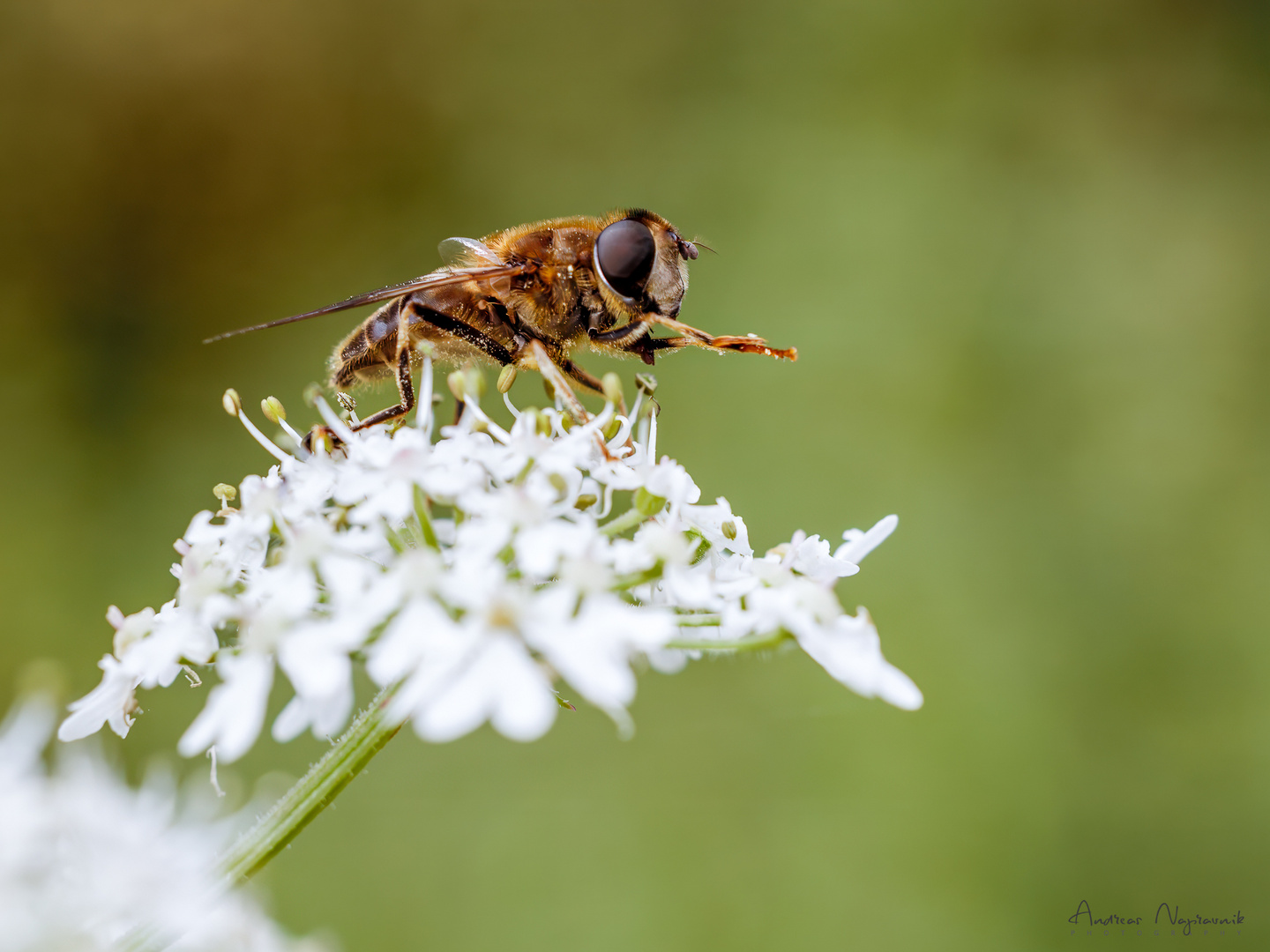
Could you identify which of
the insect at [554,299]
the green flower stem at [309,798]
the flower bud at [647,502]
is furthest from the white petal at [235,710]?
the insect at [554,299]

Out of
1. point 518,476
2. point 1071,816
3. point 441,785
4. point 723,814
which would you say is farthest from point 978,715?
point 518,476

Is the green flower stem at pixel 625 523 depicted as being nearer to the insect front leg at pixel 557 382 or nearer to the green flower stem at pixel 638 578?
the green flower stem at pixel 638 578

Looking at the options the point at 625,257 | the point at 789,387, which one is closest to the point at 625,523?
the point at 625,257

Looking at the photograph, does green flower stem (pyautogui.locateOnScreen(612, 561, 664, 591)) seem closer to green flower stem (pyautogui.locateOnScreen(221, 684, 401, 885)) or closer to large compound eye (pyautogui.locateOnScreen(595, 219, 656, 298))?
green flower stem (pyautogui.locateOnScreen(221, 684, 401, 885))

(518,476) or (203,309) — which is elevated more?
(203,309)

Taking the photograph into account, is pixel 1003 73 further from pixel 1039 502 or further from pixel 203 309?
pixel 203 309

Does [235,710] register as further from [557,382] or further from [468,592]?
[557,382]
